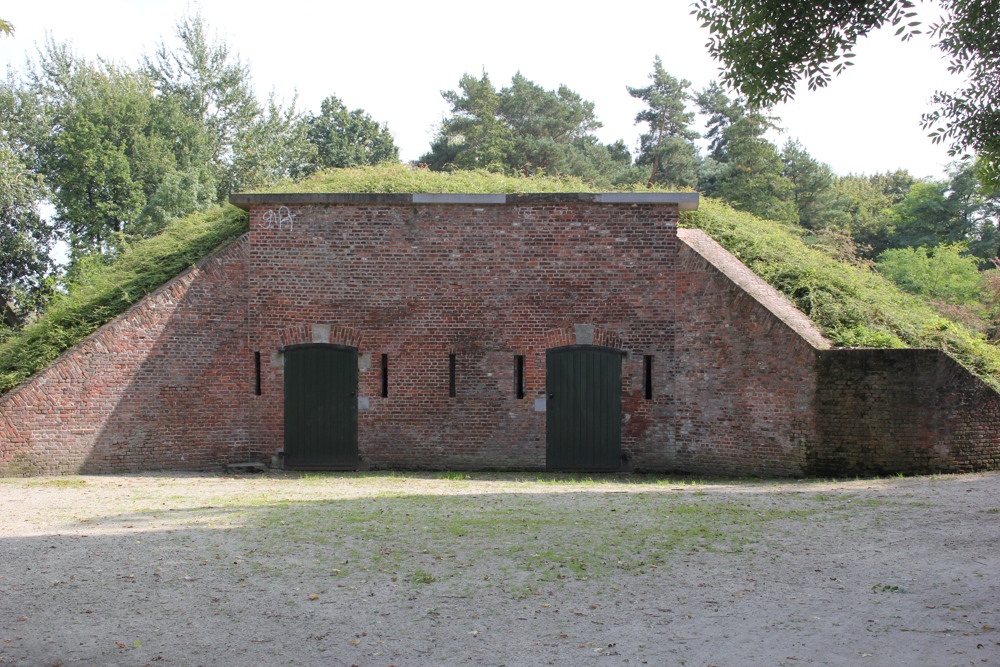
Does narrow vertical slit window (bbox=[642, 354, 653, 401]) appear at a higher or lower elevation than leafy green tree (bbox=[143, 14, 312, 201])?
lower

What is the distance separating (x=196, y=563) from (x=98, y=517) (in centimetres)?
272

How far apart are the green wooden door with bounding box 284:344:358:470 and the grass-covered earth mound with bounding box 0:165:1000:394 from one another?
2602 mm

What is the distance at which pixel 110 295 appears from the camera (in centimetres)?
1335

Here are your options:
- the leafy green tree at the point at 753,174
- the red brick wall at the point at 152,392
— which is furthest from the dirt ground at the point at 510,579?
the leafy green tree at the point at 753,174

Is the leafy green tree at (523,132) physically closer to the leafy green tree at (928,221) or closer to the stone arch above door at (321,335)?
the leafy green tree at (928,221)

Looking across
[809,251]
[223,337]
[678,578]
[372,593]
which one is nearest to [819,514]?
[678,578]

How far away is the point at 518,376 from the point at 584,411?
1.22m

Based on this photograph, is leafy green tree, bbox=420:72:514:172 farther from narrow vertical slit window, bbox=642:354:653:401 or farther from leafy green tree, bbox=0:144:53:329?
narrow vertical slit window, bbox=642:354:653:401

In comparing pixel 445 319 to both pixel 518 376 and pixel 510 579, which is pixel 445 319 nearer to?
pixel 518 376

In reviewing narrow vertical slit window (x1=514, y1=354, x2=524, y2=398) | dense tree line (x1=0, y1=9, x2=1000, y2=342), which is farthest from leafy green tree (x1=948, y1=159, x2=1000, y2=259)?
narrow vertical slit window (x1=514, y1=354, x2=524, y2=398)

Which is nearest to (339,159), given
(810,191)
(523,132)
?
(523,132)

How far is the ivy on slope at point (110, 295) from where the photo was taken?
12.5 meters

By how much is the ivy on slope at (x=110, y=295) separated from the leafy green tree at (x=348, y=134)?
2636 cm

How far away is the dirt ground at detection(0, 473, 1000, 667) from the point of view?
4.95 m
